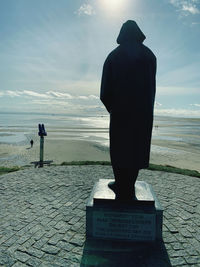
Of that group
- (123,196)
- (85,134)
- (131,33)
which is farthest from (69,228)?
(85,134)

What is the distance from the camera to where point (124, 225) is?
4.21m

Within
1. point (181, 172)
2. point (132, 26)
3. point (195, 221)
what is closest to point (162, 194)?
point (195, 221)

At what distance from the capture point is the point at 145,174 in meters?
9.23

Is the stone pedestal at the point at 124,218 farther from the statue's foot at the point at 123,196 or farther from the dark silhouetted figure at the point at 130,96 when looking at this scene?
the dark silhouetted figure at the point at 130,96

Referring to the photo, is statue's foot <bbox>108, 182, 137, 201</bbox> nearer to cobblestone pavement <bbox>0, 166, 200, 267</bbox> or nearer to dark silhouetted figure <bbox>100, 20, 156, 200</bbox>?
dark silhouetted figure <bbox>100, 20, 156, 200</bbox>

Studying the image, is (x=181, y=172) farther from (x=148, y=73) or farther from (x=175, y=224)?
(x=148, y=73)

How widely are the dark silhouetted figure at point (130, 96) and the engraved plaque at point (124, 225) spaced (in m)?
0.96

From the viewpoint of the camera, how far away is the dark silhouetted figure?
3.92 metres

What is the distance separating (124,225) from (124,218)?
179 mm

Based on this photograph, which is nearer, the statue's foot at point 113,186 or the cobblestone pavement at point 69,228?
the cobblestone pavement at point 69,228

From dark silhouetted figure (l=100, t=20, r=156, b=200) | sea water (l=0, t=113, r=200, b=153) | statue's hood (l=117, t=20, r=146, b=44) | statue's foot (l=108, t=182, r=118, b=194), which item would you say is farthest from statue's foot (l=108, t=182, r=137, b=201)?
sea water (l=0, t=113, r=200, b=153)

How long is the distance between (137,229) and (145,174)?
17.0ft

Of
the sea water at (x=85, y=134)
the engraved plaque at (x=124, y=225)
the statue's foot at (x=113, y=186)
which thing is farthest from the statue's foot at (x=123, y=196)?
the sea water at (x=85, y=134)

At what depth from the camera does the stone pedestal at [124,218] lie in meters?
4.12
